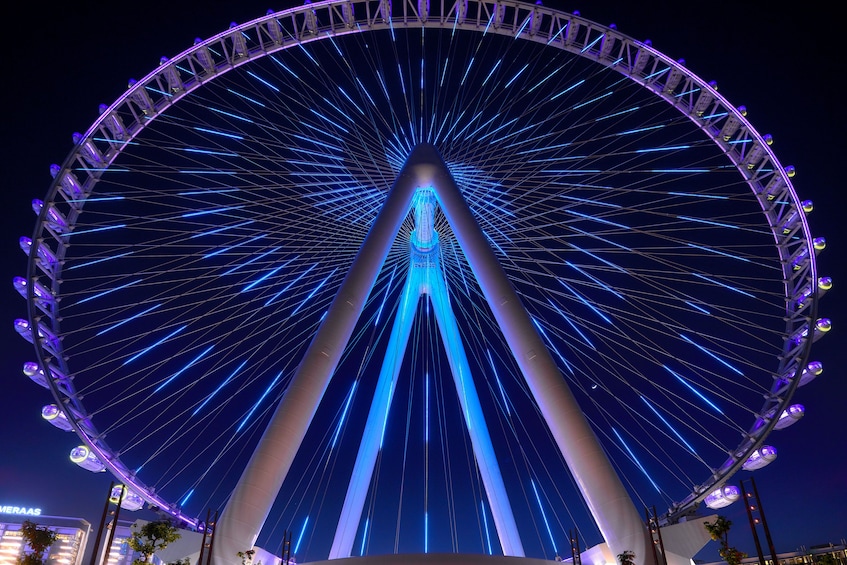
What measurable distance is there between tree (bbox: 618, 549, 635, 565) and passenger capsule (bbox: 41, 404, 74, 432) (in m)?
17.8

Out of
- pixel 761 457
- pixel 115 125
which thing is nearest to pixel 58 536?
pixel 115 125

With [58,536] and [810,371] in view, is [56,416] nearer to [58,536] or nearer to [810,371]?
[810,371]

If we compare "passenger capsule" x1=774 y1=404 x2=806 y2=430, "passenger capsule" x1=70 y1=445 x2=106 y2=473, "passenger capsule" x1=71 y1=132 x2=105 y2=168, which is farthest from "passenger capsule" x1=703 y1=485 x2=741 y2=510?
"passenger capsule" x1=71 y1=132 x2=105 y2=168

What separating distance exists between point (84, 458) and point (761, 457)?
2327 centimetres

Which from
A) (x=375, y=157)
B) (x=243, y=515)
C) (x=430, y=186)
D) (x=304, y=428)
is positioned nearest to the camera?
(x=243, y=515)

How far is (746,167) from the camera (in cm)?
2580

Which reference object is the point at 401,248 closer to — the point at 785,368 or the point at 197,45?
the point at 197,45

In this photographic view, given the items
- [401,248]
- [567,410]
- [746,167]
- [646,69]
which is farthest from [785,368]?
[401,248]

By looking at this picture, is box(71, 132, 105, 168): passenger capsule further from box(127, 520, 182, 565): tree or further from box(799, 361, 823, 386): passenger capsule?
box(799, 361, 823, 386): passenger capsule

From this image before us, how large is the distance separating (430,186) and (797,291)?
14266mm

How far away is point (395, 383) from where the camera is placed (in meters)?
25.6

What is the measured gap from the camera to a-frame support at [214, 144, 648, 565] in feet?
51.0

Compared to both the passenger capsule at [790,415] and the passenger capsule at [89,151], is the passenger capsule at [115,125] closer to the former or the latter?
the passenger capsule at [89,151]

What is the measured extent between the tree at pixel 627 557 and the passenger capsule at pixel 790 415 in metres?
10.6
